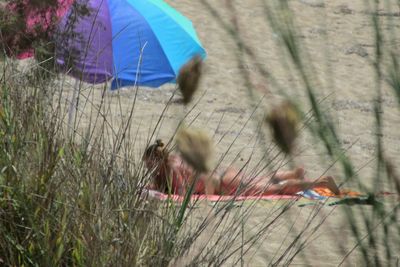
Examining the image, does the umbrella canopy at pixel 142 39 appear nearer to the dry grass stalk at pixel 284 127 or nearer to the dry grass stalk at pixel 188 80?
the dry grass stalk at pixel 188 80

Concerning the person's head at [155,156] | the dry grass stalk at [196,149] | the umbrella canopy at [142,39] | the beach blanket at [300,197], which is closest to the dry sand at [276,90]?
the umbrella canopy at [142,39]

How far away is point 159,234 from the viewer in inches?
128

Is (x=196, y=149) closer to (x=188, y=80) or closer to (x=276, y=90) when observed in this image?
(x=188, y=80)

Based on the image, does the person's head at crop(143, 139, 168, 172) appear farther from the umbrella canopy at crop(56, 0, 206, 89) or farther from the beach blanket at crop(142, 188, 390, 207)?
the umbrella canopy at crop(56, 0, 206, 89)

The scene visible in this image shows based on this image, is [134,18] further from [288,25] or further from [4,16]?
[288,25]

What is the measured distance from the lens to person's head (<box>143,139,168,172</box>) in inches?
145

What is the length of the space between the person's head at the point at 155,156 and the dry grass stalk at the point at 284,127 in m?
1.89

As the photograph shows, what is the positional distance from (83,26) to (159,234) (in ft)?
11.0

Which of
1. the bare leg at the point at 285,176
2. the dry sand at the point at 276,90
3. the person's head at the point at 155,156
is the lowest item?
the dry sand at the point at 276,90

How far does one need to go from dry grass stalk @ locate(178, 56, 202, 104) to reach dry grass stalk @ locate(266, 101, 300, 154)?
206 mm

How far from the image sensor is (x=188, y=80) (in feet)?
6.03

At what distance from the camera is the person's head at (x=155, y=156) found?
3682 millimetres

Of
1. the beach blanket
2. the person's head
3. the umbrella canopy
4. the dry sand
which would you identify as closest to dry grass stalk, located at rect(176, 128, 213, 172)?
the beach blanket

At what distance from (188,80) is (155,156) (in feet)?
7.44
